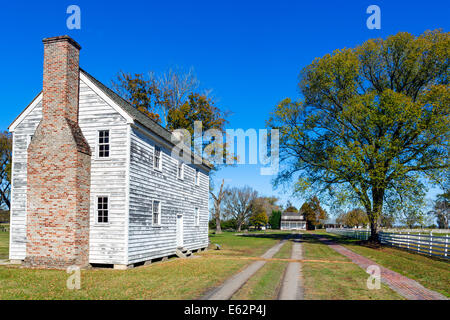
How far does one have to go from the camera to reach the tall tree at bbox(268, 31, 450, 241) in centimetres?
2720

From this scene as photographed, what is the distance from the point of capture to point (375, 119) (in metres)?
27.5

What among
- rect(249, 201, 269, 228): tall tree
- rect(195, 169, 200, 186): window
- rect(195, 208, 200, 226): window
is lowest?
rect(249, 201, 269, 228): tall tree

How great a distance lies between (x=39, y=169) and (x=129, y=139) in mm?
4017

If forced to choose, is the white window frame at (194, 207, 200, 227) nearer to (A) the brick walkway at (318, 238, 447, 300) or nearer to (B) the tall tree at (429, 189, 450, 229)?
(A) the brick walkway at (318, 238, 447, 300)

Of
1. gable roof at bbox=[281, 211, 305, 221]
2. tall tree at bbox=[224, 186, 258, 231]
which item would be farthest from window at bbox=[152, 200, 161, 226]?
gable roof at bbox=[281, 211, 305, 221]

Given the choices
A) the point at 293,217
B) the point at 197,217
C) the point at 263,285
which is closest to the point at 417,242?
the point at 197,217

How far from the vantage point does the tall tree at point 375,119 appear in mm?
27203

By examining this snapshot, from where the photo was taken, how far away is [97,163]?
16703mm

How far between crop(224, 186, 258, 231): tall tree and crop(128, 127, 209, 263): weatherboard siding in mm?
57549

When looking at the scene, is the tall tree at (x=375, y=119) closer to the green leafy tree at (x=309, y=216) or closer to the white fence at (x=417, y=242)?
the white fence at (x=417, y=242)

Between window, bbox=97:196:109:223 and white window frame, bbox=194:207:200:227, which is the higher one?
window, bbox=97:196:109:223

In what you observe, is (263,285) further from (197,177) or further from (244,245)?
(244,245)
